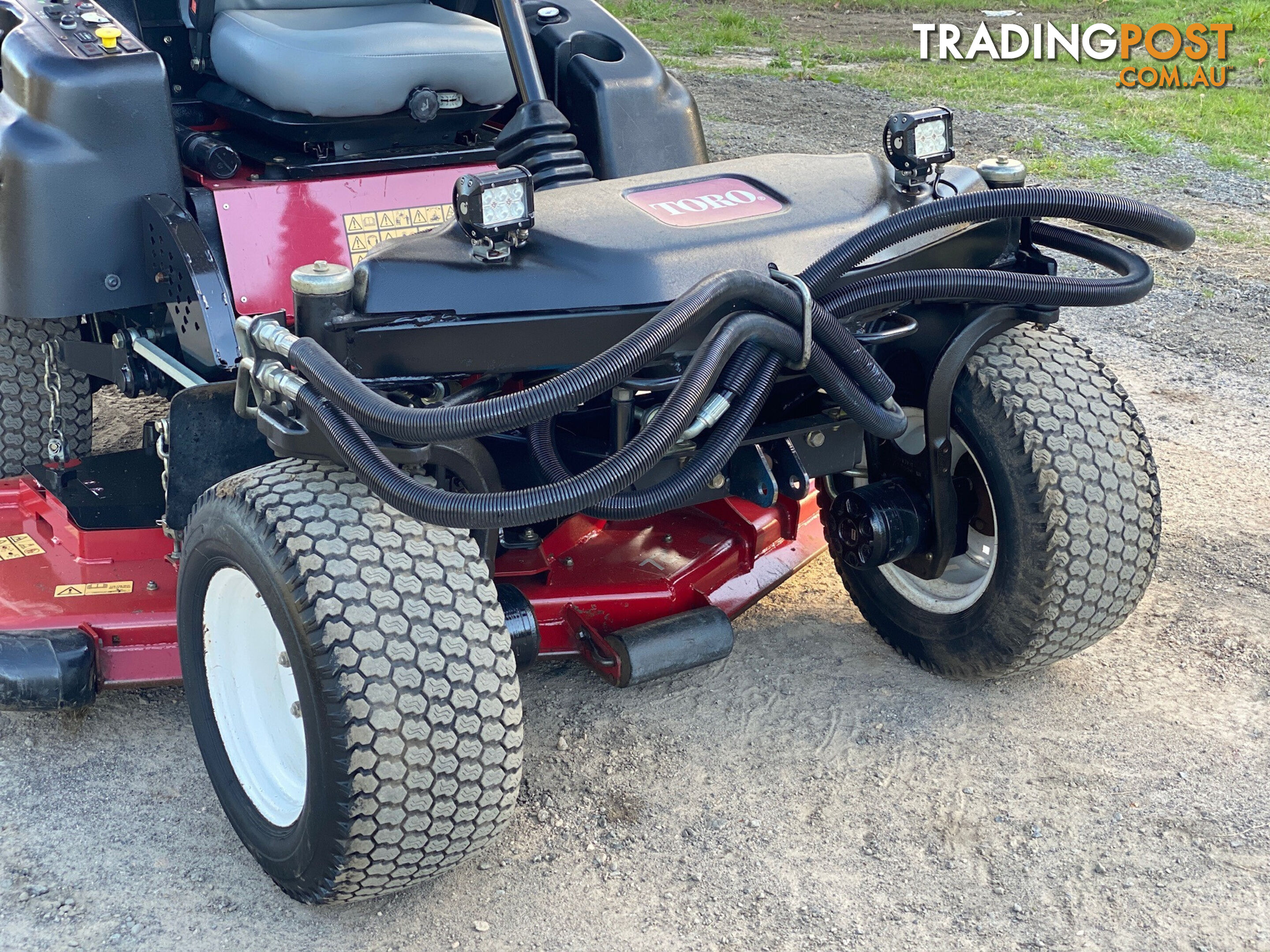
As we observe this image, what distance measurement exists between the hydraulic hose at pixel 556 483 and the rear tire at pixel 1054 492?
0.77 meters

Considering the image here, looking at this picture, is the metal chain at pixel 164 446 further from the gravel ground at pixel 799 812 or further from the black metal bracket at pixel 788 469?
the black metal bracket at pixel 788 469

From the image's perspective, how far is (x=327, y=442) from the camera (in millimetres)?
2191

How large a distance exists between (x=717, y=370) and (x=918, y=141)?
2.71 ft

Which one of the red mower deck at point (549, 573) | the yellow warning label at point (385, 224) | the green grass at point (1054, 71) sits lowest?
the green grass at point (1054, 71)

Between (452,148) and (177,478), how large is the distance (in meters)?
1.14

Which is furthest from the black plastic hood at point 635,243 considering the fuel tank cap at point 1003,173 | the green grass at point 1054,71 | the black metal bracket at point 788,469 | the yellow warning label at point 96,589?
the green grass at point 1054,71

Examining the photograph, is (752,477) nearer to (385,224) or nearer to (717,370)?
(717,370)

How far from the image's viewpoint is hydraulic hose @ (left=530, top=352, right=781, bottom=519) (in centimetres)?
212

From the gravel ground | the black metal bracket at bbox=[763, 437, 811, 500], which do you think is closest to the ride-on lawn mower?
the black metal bracket at bbox=[763, 437, 811, 500]

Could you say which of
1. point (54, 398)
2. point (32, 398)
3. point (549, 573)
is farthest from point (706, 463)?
point (32, 398)

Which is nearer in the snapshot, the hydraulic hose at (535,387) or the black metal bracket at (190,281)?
the hydraulic hose at (535,387)

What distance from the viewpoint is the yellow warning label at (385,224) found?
3.17 m

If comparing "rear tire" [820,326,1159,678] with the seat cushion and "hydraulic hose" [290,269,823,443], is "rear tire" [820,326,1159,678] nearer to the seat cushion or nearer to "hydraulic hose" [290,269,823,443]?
"hydraulic hose" [290,269,823,443]

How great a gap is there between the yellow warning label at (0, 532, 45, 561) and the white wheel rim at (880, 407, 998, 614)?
1943 millimetres
